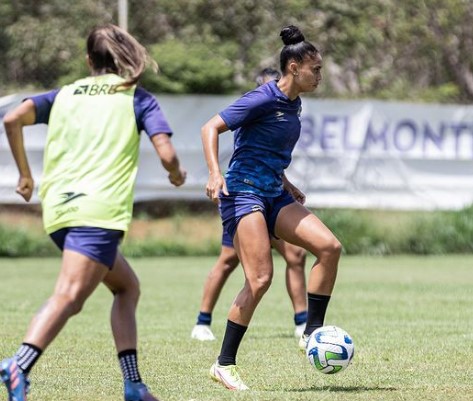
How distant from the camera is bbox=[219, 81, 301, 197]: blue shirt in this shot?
678 cm

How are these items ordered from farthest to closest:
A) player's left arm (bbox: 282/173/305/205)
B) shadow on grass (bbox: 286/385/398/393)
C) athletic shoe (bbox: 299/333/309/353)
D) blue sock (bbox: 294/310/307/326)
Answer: blue sock (bbox: 294/310/307/326) < player's left arm (bbox: 282/173/305/205) < athletic shoe (bbox: 299/333/309/353) < shadow on grass (bbox: 286/385/398/393)

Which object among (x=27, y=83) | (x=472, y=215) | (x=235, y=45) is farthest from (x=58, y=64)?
Answer: (x=472, y=215)

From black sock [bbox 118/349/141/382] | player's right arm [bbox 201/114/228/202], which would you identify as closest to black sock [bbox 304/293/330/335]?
player's right arm [bbox 201/114/228/202]

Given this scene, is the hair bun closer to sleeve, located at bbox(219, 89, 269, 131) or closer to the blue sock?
sleeve, located at bbox(219, 89, 269, 131)

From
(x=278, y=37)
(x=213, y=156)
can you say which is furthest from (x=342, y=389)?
(x=278, y=37)

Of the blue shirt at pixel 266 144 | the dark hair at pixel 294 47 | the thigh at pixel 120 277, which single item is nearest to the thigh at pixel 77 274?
the thigh at pixel 120 277

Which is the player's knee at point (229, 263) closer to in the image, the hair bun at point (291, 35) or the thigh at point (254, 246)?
the thigh at point (254, 246)

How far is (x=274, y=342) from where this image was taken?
8789mm

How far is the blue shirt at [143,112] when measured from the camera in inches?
214

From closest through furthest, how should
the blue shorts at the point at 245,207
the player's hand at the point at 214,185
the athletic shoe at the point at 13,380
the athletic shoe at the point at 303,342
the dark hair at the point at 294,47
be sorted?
1. the athletic shoe at the point at 13,380
2. the player's hand at the point at 214,185
3. the blue shorts at the point at 245,207
4. the dark hair at the point at 294,47
5. the athletic shoe at the point at 303,342

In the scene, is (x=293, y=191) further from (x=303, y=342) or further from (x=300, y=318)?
(x=300, y=318)

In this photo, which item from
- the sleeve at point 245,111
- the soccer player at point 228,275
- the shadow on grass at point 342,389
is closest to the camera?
the shadow on grass at point 342,389

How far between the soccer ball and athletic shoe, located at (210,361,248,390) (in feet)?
1.38

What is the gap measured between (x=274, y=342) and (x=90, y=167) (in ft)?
12.0
